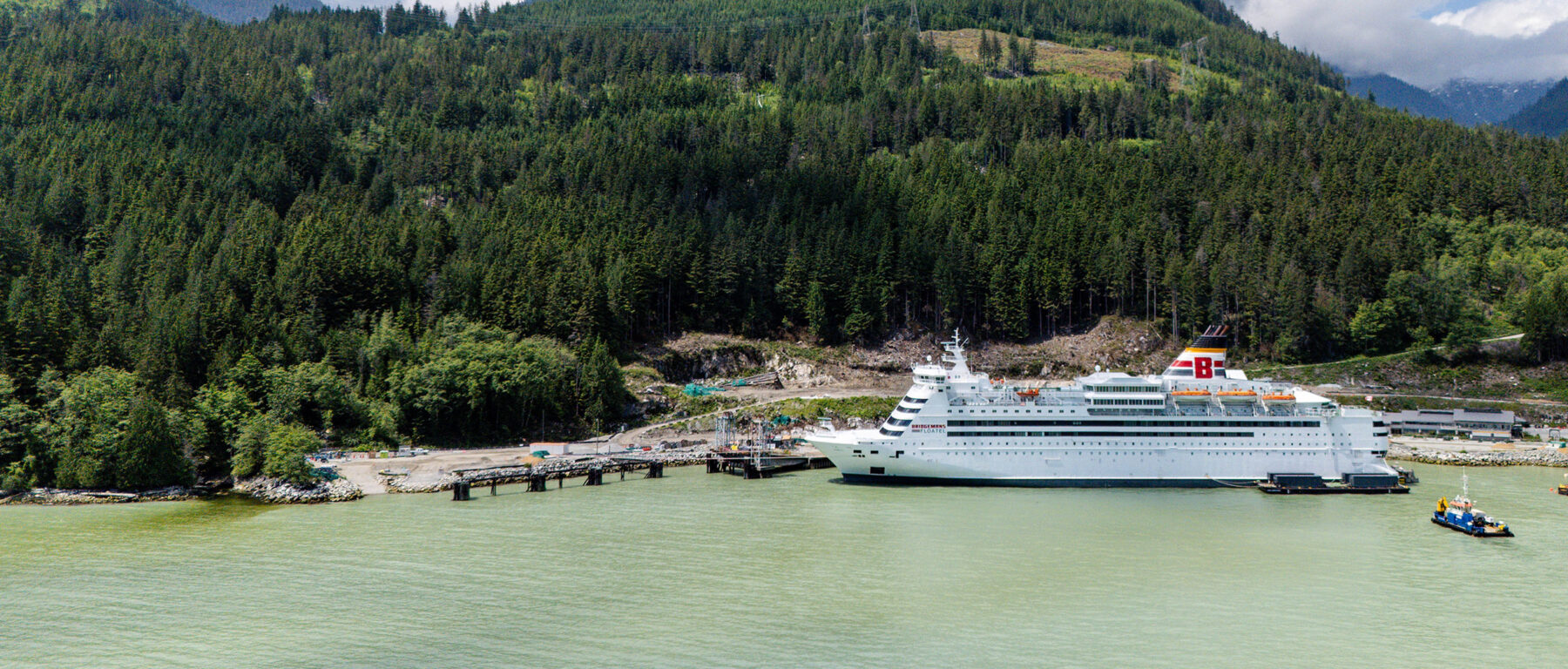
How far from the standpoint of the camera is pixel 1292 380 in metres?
90.3

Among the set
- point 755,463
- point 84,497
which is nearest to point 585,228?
point 755,463

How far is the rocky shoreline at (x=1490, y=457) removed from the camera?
70.9 m

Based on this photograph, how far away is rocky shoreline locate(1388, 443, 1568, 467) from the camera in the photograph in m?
70.9

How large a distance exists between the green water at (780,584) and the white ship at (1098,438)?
182 inches

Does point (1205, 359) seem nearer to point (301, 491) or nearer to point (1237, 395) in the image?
point (1237, 395)

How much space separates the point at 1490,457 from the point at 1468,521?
29.9m

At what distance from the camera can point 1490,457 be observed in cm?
7169

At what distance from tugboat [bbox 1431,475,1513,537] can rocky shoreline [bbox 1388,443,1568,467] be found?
25346 mm

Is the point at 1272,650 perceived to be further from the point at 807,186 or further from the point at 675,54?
the point at 675,54

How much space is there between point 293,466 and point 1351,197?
108m

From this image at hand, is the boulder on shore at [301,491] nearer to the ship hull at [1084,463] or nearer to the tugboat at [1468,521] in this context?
the ship hull at [1084,463]

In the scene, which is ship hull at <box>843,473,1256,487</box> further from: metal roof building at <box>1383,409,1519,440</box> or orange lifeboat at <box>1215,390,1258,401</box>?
metal roof building at <box>1383,409,1519,440</box>

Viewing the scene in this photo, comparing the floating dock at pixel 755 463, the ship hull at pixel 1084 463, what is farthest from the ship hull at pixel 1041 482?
the floating dock at pixel 755 463

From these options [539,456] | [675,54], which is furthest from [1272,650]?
[675,54]
